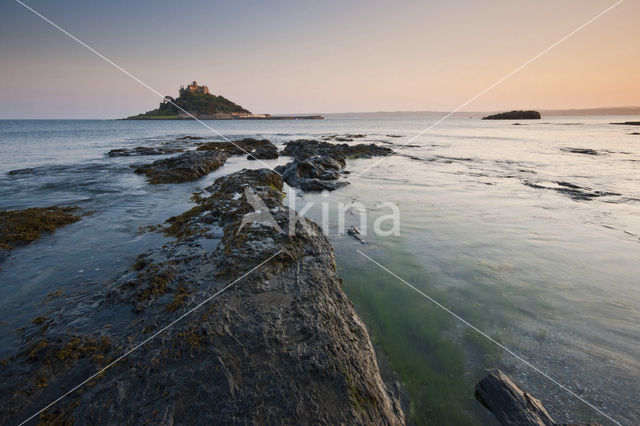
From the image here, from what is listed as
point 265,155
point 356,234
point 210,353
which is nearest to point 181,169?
point 265,155

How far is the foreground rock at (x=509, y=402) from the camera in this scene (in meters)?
2.30

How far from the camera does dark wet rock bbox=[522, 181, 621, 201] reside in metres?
9.55

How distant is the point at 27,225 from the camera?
5.67 m

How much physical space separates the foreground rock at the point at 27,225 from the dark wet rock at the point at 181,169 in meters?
4.58

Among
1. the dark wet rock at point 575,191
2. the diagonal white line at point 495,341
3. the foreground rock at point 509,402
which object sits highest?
the dark wet rock at point 575,191

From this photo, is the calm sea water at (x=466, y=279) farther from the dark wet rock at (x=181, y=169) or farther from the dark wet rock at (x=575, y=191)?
the dark wet rock at (x=181, y=169)

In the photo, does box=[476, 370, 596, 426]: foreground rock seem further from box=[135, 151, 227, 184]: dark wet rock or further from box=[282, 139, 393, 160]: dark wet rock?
box=[282, 139, 393, 160]: dark wet rock

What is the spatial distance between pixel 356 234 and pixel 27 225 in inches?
281

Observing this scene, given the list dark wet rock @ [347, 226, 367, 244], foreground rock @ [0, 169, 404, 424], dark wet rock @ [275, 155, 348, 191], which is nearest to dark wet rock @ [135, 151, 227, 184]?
dark wet rock @ [275, 155, 348, 191]

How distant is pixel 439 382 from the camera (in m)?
2.82

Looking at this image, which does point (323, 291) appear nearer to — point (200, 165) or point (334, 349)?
point (334, 349)

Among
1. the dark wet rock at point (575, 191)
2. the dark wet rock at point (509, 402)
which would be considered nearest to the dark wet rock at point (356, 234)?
the dark wet rock at point (509, 402)

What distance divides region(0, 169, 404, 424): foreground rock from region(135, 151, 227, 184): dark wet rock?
348 inches

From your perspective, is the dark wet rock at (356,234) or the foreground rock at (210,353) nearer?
the foreground rock at (210,353)
